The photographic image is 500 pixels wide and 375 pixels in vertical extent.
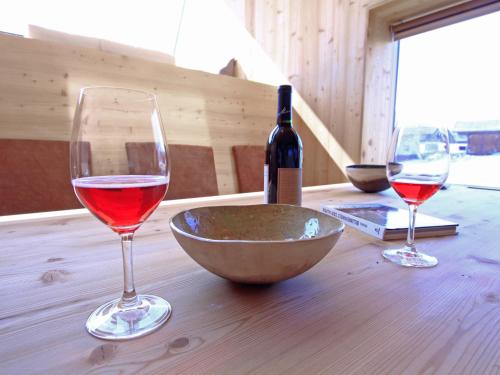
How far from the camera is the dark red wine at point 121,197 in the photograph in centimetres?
31

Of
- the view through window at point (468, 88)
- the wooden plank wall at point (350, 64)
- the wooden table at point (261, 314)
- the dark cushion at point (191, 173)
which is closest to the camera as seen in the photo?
the wooden table at point (261, 314)

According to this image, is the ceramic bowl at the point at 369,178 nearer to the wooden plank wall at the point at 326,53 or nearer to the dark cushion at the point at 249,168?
the dark cushion at the point at 249,168

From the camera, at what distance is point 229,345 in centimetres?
27

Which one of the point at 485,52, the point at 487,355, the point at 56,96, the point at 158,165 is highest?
the point at 485,52

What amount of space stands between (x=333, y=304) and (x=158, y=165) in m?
0.26

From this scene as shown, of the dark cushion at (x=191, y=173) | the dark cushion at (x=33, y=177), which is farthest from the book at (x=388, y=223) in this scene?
the dark cushion at (x=33, y=177)

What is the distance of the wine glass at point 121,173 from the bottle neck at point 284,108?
0.41 meters

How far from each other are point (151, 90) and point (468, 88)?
2.17 meters

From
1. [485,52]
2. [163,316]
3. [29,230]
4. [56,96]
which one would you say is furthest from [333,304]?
[485,52]

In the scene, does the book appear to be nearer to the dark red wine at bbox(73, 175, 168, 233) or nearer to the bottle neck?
the bottle neck

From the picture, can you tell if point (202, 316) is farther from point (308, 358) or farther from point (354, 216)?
point (354, 216)

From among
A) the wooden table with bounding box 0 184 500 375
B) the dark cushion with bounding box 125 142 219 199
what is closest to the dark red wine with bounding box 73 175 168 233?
the wooden table with bounding box 0 184 500 375

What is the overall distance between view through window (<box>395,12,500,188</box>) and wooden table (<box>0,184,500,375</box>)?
5.84 feet

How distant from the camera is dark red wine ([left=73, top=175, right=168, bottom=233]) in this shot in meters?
0.31
